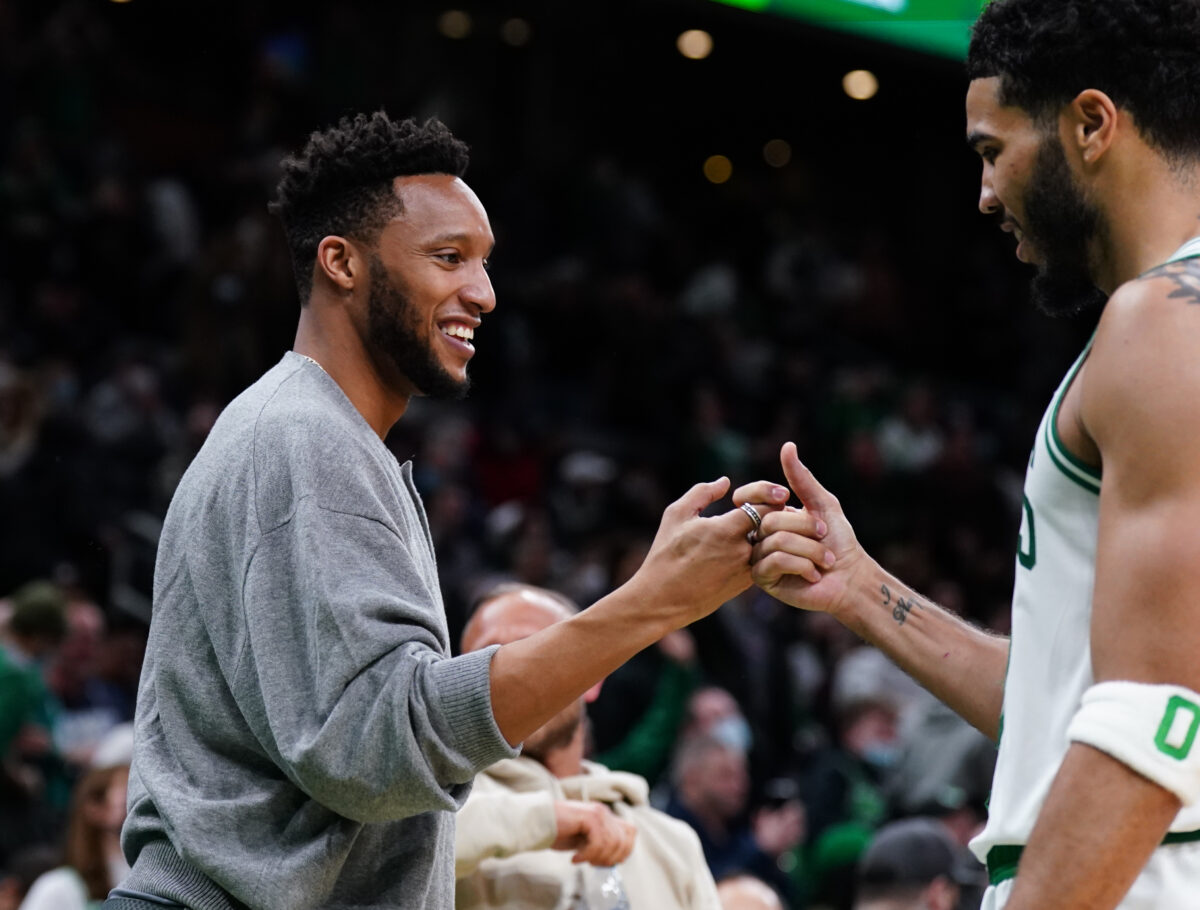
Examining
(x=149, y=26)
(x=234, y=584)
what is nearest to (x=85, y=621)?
(x=234, y=584)

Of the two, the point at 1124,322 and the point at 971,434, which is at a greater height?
the point at 1124,322

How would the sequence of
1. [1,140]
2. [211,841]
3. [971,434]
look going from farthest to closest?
[971,434] → [1,140] → [211,841]

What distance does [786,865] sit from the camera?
683 centimetres

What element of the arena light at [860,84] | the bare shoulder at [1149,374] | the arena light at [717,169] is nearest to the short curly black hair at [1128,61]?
the bare shoulder at [1149,374]

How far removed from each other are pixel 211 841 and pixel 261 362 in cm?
760

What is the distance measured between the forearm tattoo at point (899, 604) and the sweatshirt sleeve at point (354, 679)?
84 cm

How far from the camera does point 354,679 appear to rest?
2338mm

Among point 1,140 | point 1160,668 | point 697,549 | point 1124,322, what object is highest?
point 1124,322

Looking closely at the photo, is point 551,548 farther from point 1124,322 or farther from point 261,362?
point 1124,322

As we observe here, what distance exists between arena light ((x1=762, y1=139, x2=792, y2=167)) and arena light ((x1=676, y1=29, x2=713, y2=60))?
3.99ft

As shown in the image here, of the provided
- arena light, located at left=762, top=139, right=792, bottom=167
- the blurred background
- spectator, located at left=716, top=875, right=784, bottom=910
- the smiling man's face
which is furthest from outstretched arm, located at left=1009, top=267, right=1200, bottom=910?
arena light, located at left=762, top=139, right=792, bottom=167

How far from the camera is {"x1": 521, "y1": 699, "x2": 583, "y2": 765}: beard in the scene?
3.77 meters

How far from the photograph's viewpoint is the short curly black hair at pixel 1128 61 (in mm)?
2170

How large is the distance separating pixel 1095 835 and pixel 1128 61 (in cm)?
102
